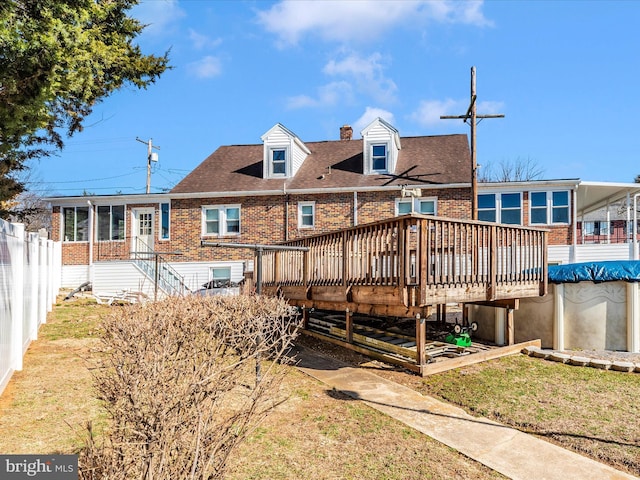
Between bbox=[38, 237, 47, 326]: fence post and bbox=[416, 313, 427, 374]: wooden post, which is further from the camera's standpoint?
bbox=[38, 237, 47, 326]: fence post

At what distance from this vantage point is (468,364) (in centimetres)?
732

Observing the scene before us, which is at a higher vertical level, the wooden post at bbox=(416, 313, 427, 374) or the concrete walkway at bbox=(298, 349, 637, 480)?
the wooden post at bbox=(416, 313, 427, 374)

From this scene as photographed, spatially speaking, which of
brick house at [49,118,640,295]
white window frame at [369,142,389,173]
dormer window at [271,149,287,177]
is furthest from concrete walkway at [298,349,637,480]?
dormer window at [271,149,287,177]

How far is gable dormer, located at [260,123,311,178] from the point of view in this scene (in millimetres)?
19406

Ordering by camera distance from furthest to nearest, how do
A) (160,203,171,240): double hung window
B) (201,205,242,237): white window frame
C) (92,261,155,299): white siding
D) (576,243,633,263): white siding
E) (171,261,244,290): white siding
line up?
(160,203,171,240): double hung window, (201,205,242,237): white window frame, (171,261,244,290): white siding, (92,261,155,299): white siding, (576,243,633,263): white siding

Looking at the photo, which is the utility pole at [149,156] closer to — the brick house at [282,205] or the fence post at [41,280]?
the brick house at [282,205]

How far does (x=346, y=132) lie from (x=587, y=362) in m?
18.1

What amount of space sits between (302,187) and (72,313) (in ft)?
33.8

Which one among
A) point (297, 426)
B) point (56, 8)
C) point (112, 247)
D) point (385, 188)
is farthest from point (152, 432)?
point (112, 247)

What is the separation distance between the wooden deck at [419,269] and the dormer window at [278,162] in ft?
33.4

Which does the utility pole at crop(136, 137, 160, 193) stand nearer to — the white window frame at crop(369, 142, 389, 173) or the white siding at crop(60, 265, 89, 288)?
the white siding at crop(60, 265, 89, 288)

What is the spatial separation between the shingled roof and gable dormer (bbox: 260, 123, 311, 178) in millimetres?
407

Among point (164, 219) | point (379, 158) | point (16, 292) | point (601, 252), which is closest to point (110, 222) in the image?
point (164, 219)

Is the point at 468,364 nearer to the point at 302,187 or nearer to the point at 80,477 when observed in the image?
the point at 80,477
